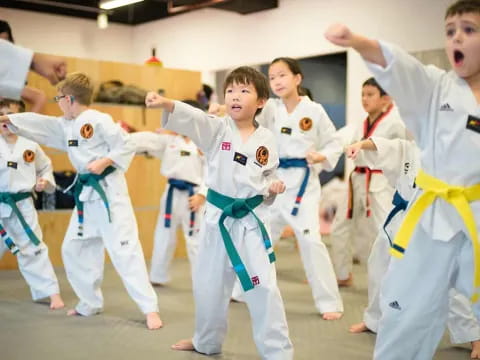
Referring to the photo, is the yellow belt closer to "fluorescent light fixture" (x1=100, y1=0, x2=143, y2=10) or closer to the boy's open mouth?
the boy's open mouth

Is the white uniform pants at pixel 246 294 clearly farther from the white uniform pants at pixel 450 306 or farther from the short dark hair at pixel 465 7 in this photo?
the short dark hair at pixel 465 7

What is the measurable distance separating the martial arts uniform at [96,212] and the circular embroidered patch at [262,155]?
3.70ft

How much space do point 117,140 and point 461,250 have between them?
2169mm

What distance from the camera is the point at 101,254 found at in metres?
3.56

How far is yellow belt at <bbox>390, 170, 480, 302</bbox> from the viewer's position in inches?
72.4

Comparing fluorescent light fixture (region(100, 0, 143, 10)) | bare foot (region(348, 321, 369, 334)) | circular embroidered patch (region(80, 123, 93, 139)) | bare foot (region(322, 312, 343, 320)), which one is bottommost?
bare foot (region(322, 312, 343, 320))

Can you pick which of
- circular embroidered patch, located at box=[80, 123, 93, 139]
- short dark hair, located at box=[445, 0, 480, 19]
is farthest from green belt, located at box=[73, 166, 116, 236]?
short dark hair, located at box=[445, 0, 480, 19]

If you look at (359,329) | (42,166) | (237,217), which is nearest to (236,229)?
(237,217)

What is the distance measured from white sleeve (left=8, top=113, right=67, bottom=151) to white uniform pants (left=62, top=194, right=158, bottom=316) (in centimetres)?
44

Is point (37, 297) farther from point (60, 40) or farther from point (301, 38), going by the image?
point (60, 40)

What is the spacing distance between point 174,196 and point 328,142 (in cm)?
142

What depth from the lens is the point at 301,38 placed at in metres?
7.95

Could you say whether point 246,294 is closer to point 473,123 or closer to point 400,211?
point 400,211

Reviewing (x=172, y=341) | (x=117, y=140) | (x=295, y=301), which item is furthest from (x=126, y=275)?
(x=295, y=301)
